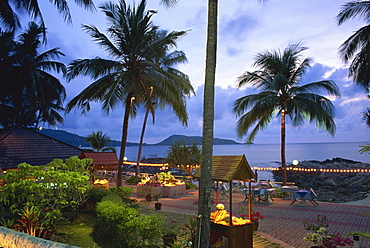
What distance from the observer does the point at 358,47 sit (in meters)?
13.3

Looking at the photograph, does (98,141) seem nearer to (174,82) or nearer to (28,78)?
(28,78)

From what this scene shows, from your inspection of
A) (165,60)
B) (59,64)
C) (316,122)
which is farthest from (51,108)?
(316,122)

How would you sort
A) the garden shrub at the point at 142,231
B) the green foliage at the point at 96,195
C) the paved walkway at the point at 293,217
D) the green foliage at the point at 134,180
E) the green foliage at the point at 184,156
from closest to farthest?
1. the garden shrub at the point at 142,231
2. the paved walkway at the point at 293,217
3. the green foliage at the point at 96,195
4. the green foliage at the point at 184,156
5. the green foliage at the point at 134,180

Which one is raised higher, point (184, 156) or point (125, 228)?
point (184, 156)

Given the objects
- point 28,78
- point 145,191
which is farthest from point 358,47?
point 28,78

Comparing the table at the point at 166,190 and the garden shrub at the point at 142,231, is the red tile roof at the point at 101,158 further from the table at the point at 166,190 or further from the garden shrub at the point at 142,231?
the garden shrub at the point at 142,231

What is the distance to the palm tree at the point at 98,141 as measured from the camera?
3359 cm

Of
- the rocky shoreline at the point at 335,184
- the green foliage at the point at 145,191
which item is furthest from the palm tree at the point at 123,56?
the rocky shoreline at the point at 335,184

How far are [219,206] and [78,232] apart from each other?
12.6 ft

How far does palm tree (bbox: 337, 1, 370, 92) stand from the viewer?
A: 12.2 metres

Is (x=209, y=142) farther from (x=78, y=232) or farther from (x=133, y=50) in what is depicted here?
(x=133, y=50)

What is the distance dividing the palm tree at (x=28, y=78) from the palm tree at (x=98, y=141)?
13.8 ft

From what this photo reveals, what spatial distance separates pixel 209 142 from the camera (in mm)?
4844

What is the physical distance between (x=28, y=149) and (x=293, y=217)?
1212cm
